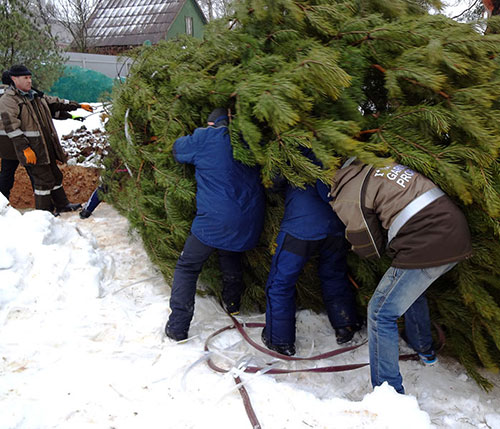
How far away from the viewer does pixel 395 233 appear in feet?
7.09

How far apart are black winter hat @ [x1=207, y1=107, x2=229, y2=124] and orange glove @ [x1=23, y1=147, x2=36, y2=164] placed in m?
3.03

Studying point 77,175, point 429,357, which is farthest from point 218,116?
point 77,175

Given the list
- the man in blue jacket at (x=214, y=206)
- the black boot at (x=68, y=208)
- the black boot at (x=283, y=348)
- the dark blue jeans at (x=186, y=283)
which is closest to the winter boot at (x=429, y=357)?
the black boot at (x=283, y=348)

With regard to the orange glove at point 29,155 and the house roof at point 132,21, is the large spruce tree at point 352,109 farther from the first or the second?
the house roof at point 132,21

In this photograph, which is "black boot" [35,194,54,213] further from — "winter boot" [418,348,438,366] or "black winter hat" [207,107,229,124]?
"winter boot" [418,348,438,366]

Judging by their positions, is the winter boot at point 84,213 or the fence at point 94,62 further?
the fence at point 94,62

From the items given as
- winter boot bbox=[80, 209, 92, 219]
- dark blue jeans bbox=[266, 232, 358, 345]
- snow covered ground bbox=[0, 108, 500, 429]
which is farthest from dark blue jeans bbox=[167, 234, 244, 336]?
winter boot bbox=[80, 209, 92, 219]

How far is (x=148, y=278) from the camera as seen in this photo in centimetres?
369

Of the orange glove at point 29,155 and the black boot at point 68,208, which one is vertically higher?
the orange glove at point 29,155

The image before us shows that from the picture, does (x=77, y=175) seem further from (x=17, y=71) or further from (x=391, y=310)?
(x=391, y=310)

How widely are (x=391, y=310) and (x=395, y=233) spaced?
1.50 ft

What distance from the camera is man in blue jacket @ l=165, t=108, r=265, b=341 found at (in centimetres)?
278

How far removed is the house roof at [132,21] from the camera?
20875mm

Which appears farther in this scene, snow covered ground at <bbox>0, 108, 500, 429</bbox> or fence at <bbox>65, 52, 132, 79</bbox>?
fence at <bbox>65, 52, 132, 79</bbox>
